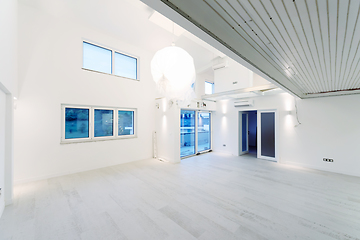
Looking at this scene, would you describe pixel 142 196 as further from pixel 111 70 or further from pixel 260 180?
pixel 111 70

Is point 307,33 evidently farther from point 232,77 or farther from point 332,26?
point 232,77

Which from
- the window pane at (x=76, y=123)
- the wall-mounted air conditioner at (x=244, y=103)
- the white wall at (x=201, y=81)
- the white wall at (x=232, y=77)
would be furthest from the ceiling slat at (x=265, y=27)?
the white wall at (x=201, y=81)

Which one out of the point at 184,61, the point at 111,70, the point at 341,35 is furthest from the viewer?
the point at 111,70

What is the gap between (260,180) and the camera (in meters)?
3.78

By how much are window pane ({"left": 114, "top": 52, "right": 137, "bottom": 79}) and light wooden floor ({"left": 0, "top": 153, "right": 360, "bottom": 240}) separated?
11.3ft

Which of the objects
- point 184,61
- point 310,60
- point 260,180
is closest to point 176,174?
point 260,180

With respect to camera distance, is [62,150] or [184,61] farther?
[62,150]

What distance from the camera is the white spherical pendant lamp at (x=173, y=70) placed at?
134 inches

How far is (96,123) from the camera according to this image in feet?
16.1

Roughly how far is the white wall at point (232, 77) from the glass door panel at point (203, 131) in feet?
4.56

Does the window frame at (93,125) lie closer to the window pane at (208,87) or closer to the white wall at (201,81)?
the white wall at (201,81)

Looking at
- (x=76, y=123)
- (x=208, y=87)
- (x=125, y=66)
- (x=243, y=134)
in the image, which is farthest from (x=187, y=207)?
(x=208, y=87)

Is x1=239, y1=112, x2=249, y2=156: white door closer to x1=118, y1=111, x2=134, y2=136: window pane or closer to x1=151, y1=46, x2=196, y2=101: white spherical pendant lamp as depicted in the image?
x1=151, y1=46, x2=196, y2=101: white spherical pendant lamp

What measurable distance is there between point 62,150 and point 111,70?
9.41 ft
